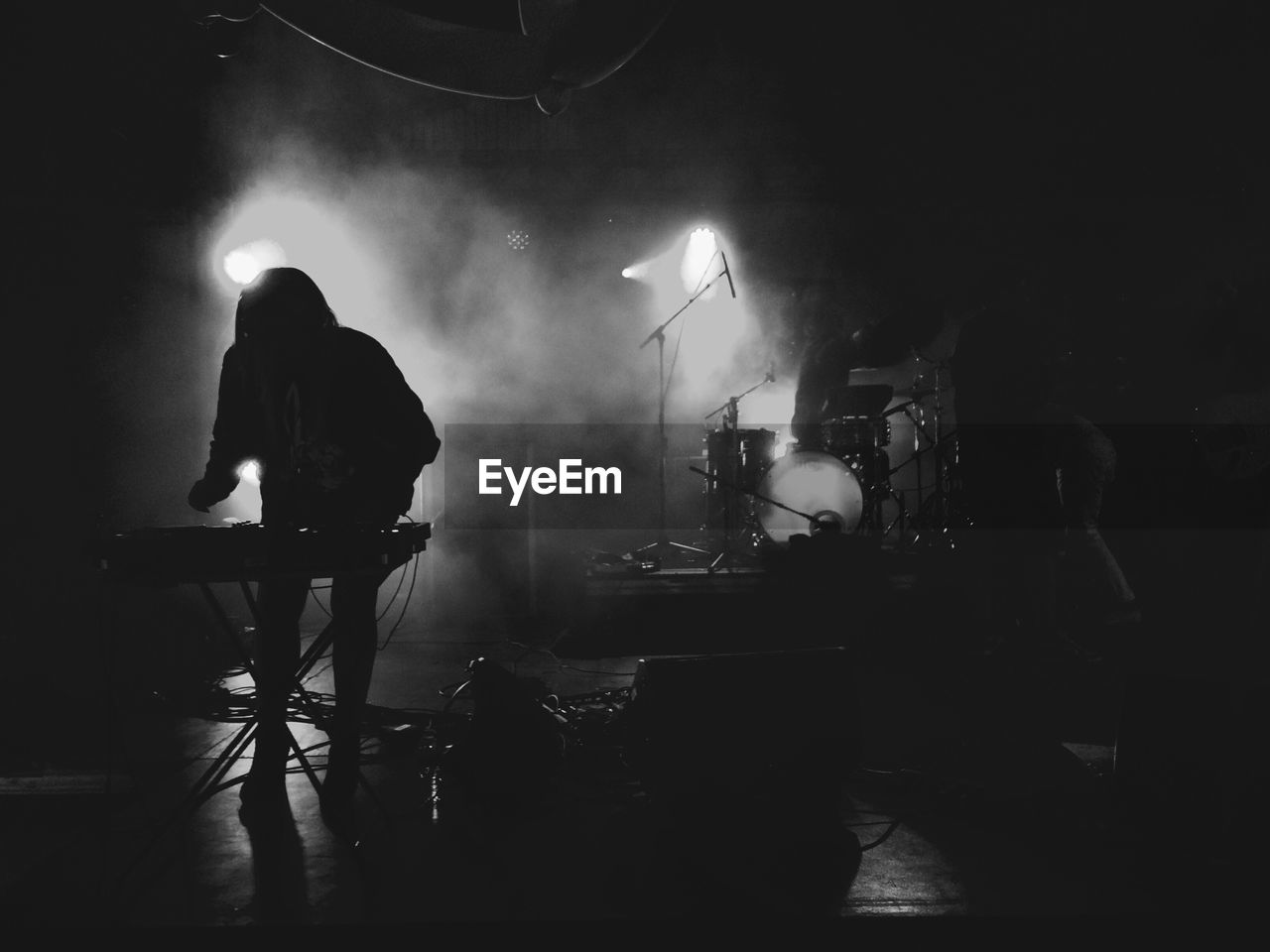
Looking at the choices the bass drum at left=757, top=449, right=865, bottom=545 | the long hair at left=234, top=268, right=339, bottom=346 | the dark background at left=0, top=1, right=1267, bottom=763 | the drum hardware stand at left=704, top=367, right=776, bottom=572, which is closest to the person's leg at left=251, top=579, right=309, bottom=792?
the long hair at left=234, top=268, right=339, bottom=346

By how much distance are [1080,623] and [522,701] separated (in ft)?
13.1

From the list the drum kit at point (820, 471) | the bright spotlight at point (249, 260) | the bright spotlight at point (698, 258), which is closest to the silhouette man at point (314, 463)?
the drum kit at point (820, 471)

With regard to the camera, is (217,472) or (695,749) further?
(217,472)

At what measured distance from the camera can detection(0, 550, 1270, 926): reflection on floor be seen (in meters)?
1.73

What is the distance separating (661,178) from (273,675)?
23.2 ft

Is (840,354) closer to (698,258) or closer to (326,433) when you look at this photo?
(698,258)

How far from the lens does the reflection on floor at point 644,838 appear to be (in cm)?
173

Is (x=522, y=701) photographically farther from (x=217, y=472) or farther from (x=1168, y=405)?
(x=1168, y=405)

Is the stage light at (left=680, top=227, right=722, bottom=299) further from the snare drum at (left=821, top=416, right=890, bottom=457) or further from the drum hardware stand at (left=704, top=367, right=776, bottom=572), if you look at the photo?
the snare drum at (left=821, top=416, right=890, bottom=457)

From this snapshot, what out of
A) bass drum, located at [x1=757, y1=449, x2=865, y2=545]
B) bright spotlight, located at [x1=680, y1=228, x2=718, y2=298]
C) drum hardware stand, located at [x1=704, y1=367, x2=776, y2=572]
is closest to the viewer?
drum hardware stand, located at [x1=704, y1=367, x2=776, y2=572]

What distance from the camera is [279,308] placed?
7.97 feet

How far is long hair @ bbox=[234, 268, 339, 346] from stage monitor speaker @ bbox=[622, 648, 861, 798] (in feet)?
4.87

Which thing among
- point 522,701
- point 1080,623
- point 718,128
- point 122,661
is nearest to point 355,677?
point 522,701

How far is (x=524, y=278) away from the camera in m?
8.31
